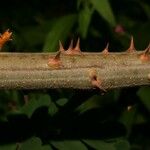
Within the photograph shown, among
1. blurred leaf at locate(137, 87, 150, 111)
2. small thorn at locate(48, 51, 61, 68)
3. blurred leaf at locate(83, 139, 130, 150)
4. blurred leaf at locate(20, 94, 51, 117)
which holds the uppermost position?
blurred leaf at locate(137, 87, 150, 111)

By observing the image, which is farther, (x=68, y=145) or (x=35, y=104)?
(x=35, y=104)

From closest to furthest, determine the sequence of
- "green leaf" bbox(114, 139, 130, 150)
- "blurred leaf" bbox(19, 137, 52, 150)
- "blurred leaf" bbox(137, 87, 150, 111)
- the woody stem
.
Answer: the woody stem < "blurred leaf" bbox(19, 137, 52, 150) < "green leaf" bbox(114, 139, 130, 150) < "blurred leaf" bbox(137, 87, 150, 111)

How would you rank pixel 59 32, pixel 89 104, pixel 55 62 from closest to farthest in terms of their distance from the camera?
pixel 55 62 → pixel 89 104 → pixel 59 32

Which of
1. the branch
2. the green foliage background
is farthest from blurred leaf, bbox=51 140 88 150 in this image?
the branch

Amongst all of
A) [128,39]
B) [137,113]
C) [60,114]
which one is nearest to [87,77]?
[60,114]

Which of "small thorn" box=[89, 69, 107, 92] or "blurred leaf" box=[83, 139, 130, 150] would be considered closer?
"small thorn" box=[89, 69, 107, 92]

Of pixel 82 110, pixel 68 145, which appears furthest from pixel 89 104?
pixel 68 145

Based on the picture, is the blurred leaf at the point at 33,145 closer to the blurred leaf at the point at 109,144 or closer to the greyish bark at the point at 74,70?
the blurred leaf at the point at 109,144

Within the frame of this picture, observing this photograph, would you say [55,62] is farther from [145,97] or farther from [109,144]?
[145,97]

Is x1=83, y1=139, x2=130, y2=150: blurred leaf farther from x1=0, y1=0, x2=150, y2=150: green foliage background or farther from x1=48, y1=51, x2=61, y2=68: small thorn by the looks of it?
x1=48, y1=51, x2=61, y2=68: small thorn
